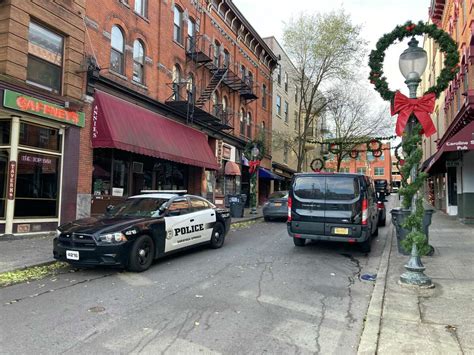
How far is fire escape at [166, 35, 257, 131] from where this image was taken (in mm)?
18844

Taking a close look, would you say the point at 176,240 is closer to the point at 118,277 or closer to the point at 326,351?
the point at 118,277

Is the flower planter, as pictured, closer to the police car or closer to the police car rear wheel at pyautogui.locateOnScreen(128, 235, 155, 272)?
the police car

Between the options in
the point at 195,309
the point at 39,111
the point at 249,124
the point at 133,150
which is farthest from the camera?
the point at 249,124

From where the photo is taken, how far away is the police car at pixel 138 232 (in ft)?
23.7

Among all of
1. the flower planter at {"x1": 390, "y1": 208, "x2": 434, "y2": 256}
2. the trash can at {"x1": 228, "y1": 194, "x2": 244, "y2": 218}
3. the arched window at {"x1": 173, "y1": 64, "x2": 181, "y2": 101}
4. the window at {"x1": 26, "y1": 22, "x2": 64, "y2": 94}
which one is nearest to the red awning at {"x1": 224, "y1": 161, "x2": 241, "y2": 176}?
the trash can at {"x1": 228, "y1": 194, "x2": 244, "y2": 218}

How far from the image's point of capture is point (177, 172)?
2036cm

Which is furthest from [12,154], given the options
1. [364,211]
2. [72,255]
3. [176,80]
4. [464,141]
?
[464,141]

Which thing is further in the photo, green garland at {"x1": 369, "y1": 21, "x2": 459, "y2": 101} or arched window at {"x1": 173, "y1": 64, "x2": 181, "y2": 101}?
arched window at {"x1": 173, "y1": 64, "x2": 181, "y2": 101}

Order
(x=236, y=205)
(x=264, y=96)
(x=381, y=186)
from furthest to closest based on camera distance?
1. (x=264, y=96)
2. (x=381, y=186)
3. (x=236, y=205)

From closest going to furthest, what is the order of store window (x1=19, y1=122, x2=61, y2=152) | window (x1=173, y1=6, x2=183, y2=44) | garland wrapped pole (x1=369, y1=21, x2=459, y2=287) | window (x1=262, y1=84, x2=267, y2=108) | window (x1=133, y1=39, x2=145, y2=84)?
garland wrapped pole (x1=369, y1=21, x2=459, y2=287) → store window (x1=19, y1=122, x2=61, y2=152) → window (x1=133, y1=39, x2=145, y2=84) → window (x1=173, y1=6, x2=183, y2=44) → window (x1=262, y1=84, x2=267, y2=108)

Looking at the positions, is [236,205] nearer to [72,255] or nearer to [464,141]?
[464,141]

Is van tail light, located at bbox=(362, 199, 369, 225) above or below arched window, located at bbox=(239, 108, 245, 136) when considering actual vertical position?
below

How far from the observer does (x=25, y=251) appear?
30.9 ft

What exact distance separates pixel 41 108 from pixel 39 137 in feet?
3.04
